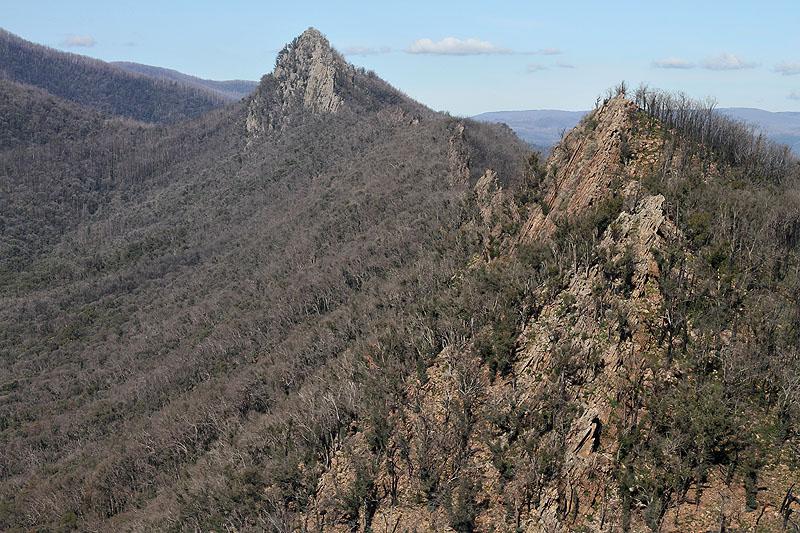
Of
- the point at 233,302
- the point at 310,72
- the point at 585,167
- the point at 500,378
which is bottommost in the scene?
the point at 233,302

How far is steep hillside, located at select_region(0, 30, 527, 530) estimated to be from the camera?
1460 inches

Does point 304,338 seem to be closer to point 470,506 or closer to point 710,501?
point 470,506

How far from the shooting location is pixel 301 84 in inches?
6644

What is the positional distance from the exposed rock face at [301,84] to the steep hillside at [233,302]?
0.84 m

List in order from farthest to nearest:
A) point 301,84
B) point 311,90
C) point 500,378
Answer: point 301,84 < point 311,90 < point 500,378

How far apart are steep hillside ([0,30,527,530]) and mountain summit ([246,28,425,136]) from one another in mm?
965

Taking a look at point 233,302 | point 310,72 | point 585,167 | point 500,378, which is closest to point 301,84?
point 310,72

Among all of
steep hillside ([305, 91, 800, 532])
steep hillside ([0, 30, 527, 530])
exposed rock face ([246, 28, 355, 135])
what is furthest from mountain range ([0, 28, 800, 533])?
exposed rock face ([246, 28, 355, 135])

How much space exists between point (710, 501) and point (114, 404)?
2754 inches

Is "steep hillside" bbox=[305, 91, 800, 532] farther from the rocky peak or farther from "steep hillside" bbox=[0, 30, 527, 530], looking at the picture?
the rocky peak

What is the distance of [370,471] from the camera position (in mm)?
25922

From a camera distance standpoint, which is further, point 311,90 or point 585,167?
point 311,90

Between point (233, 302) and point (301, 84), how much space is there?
108647mm

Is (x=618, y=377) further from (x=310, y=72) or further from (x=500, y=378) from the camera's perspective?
(x=310, y=72)
